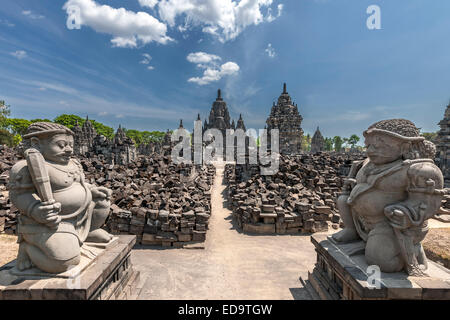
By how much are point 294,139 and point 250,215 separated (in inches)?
729

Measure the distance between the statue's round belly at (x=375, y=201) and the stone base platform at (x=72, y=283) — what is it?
149 inches

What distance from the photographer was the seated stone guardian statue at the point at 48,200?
8.77 feet

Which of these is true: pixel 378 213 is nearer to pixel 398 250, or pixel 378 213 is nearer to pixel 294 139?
pixel 398 250

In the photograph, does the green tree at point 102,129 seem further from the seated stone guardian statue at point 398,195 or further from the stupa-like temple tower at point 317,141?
the seated stone guardian statue at point 398,195

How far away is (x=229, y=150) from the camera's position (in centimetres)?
4175

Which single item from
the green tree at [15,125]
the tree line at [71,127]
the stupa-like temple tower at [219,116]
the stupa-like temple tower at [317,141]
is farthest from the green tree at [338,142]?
the green tree at [15,125]

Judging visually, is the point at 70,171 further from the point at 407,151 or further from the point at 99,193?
the point at 407,151

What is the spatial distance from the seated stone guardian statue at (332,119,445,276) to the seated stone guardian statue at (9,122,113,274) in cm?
409

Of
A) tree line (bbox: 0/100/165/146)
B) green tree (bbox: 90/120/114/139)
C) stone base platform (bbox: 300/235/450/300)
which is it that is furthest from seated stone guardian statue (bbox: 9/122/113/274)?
green tree (bbox: 90/120/114/139)

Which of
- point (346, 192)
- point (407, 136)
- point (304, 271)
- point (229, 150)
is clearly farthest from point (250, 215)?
point (229, 150)

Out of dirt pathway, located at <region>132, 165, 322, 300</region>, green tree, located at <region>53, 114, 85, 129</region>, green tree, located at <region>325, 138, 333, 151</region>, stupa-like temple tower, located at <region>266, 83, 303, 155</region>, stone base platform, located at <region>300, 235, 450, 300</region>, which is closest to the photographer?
stone base platform, located at <region>300, 235, 450, 300</region>

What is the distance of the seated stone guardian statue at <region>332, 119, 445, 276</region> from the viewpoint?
8.87 feet

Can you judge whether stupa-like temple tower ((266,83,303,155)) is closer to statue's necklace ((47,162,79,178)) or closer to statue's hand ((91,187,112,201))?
statue's hand ((91,187,112,201))
